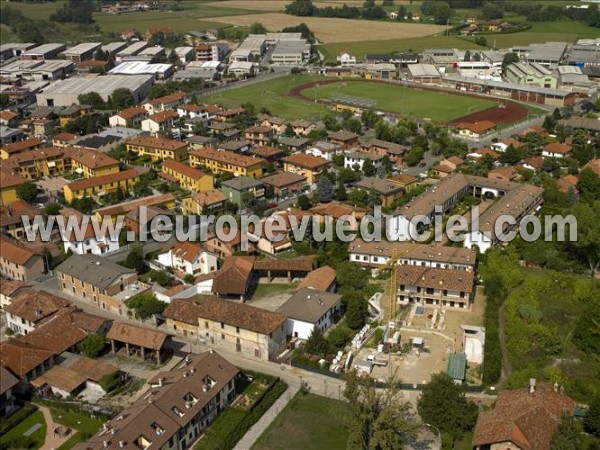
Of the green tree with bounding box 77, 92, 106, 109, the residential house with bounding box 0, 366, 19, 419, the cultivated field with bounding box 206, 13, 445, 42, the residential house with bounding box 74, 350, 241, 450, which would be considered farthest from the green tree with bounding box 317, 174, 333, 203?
the cultivated field with bounding box 206, 13, 445, 42

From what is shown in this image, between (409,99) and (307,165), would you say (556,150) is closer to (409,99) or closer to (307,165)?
(307,165)

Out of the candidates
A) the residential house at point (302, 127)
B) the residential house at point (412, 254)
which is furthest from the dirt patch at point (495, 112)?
the residential house at point (412, 254)

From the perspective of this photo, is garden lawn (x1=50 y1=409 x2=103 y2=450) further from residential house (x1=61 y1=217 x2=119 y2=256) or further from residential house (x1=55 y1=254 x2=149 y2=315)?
residential house (x1=61 y1=217 x2=119 y2=256)

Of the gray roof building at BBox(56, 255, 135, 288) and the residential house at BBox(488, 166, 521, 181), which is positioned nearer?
the gray roof building at BBox(56, 255, 135, 288)

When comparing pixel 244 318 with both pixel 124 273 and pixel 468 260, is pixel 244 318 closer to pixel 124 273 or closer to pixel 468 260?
pixel 124 273

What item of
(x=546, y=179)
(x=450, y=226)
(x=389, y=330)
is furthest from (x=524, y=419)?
(x=546, y=179)

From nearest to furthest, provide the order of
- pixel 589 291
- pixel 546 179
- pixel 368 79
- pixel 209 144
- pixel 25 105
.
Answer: pixel 589 291 → pixel 546 179 → pixel 209 144 → pixel 25 105 → pixel 368 79
